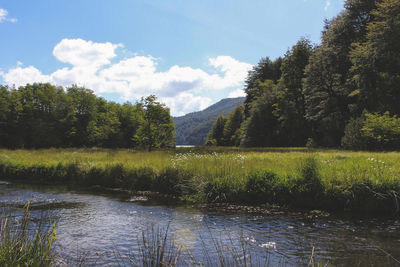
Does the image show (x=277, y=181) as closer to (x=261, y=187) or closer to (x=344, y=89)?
(x=261, y=187)

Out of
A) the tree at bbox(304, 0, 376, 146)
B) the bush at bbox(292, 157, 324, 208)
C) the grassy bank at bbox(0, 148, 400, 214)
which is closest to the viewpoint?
the grassy bank at bbox(0, 148, 400, 214)

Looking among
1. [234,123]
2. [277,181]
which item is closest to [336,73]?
[277,181]

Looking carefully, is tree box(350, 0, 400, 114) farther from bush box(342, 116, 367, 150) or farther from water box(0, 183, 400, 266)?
water box(0, 183, 400, 266)

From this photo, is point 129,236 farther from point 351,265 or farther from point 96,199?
point 96,199

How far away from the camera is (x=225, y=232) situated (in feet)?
22.8

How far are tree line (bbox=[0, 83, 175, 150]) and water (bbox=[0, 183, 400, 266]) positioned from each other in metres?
45.5

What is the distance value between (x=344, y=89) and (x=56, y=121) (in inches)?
2551

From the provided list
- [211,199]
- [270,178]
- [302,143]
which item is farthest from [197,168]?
[302,143]

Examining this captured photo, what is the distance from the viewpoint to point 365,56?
29.8 m

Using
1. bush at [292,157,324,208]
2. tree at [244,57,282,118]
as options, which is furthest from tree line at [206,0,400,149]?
bush at [292,157,324,208]

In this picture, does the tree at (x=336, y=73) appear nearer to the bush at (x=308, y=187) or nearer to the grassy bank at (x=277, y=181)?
the grassy bank at (x=277, y=181)

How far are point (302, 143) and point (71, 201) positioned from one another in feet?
148

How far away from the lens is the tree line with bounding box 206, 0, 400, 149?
89.5ft

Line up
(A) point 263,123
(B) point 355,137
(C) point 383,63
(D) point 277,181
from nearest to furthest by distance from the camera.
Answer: (D) point 277,181
(B) point 355,137
(C) point 383,63
(A) point 263,123
